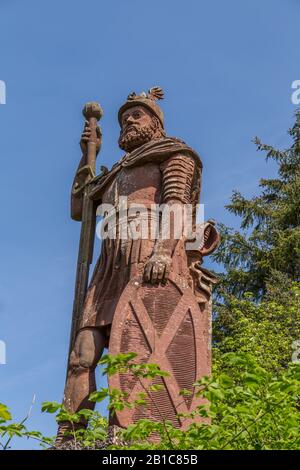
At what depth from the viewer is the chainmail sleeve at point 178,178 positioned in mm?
9336

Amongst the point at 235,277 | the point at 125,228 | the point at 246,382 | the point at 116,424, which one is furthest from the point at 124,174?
the point at 235,277

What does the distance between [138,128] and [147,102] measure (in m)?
0.33

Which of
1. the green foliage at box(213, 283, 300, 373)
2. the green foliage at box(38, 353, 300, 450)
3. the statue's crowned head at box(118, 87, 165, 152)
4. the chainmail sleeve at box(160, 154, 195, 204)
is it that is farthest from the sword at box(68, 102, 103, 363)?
the green foliage at box(213, 283, 300, 373)

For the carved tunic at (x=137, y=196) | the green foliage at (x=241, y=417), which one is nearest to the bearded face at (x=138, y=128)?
the carved tunic at (x=137, y=196)

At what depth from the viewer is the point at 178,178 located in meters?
9.41

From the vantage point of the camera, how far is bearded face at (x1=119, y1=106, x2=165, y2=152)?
10.0m

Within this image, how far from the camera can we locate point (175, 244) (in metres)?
9.16

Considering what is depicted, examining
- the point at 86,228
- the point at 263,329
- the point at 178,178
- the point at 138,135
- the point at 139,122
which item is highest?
the point at 263,329

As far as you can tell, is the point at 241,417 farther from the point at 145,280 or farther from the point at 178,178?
the point at 178,178

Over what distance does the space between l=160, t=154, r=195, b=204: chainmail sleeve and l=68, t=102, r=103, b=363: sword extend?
1.13 meters

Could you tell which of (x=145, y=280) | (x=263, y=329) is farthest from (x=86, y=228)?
(x=263, y=329)

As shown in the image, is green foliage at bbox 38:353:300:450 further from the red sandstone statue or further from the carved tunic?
the carved tunic

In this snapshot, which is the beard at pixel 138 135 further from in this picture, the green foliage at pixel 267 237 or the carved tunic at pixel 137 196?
the green foliage at pixel 267 237

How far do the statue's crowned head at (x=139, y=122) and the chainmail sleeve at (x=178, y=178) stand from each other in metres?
0.61
